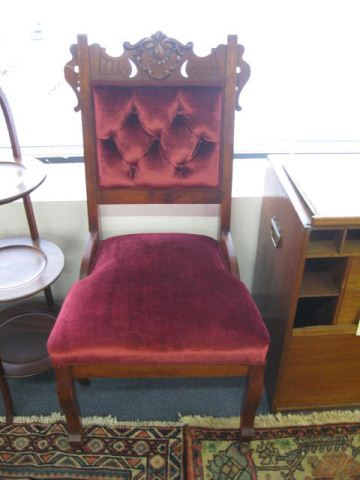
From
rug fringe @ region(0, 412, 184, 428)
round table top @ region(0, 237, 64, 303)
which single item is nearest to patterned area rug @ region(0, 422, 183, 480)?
rug fringe @ region(0, 412, 184, 428)

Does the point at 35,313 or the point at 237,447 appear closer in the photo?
the point at 237,447

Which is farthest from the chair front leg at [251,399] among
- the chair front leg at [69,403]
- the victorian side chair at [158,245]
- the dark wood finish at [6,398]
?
the dark wood finish at [6,398]

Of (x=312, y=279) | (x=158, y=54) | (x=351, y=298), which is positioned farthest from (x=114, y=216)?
(x=351, y=298)

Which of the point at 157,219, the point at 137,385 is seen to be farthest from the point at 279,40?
the point at 137,385

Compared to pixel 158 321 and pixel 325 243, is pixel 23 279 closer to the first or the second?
pixel 158 321

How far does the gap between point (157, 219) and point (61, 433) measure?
72 cm

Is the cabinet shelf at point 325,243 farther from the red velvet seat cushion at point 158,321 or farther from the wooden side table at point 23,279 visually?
the wooden side table at point 23,279

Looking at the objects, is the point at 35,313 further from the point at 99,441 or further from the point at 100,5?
the point at 100,5

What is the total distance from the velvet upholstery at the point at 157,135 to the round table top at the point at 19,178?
0.17 m

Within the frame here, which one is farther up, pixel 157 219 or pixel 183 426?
pixel 157 219

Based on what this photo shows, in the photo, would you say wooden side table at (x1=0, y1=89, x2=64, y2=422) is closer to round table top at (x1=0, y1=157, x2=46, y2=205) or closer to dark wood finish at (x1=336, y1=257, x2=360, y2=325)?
round table top at (x1=0, y1=157, x2=46, y2=205)

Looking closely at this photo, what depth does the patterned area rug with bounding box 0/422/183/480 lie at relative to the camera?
1166 millimetres

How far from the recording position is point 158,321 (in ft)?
3.25

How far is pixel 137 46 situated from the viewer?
112cm
